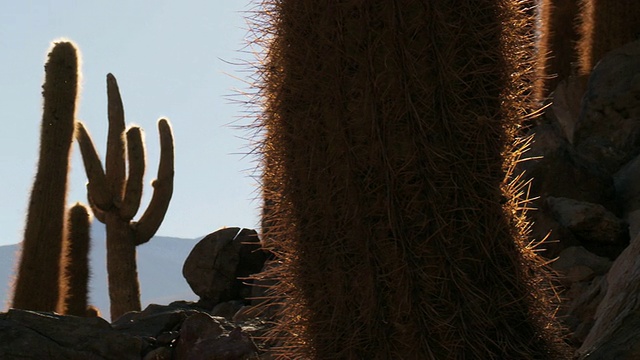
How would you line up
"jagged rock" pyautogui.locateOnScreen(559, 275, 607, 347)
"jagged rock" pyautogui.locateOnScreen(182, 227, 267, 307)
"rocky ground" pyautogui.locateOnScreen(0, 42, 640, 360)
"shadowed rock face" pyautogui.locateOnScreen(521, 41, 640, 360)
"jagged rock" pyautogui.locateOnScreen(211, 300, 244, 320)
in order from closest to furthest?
"shadowed rock face" pyautogui.locateOnScreen(521, 41, 640, 360)
"rocky ground" pyautogui.locateOnScreen(0, 42, 640, 360)
"jagged rock" pyautogui.locateOnScreen(559, 275, 607, 347)
"jagged rock" pyautogui.locateOnScreen(211, 300, 244, 320)
"jagged rock" pyautogui.locateOnScreen(182, 227, 267, 307)

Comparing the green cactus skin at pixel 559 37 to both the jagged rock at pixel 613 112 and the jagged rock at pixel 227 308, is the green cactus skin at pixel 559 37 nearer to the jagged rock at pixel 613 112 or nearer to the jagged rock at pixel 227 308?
the jagged rock at pixel 613 112

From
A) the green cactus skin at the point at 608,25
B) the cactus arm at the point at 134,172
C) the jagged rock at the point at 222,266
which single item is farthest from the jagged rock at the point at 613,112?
the cactus arm at the point at 134,172

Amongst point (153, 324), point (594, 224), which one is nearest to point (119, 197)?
point (153, 324)

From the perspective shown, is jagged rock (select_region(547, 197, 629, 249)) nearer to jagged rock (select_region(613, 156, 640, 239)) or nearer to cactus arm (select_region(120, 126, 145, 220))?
jagged rock (select_region(613, 156, 640, 239))

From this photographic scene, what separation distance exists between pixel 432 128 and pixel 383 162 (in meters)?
0.30

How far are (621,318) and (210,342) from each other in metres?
3.41

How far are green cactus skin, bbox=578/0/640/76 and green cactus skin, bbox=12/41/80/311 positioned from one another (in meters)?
6.78

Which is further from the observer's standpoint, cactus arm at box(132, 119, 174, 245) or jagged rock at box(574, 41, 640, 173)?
cactus arm at box(132, 119, 174, 245)

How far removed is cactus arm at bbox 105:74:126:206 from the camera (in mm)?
12914

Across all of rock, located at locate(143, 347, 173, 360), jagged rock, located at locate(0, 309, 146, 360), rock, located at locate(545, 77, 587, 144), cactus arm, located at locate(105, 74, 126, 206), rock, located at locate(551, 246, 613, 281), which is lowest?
rock, located at locate(143, 347, 173, 360)

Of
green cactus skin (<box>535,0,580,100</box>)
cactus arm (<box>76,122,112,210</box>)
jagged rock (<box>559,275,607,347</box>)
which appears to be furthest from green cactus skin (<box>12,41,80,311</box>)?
green cactus skin (<box>535,0,580,100</box>)

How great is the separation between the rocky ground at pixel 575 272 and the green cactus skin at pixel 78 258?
1980 mm

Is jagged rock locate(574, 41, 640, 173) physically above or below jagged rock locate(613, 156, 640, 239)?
above

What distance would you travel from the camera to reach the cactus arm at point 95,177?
1300 cm
